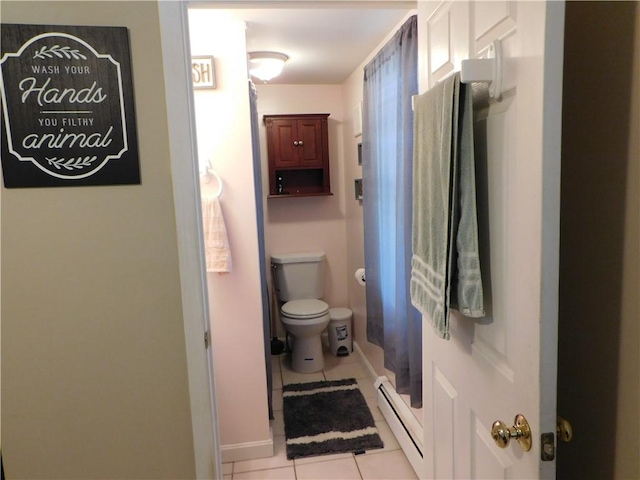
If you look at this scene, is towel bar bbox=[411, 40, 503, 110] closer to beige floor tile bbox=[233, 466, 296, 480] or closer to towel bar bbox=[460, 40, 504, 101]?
towel bar bbox=[460, 40, 504, 101]

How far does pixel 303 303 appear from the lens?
3289 millimetres

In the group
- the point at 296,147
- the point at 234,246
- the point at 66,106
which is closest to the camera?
the point at 66,106

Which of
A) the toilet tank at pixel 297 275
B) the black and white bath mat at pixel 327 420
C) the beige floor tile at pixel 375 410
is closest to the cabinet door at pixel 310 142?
the toilet tank at pixel 297 275

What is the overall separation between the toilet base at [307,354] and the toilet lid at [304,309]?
0.22m

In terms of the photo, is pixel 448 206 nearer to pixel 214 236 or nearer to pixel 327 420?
pixel 214 236

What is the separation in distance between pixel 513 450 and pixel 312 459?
1.57 m

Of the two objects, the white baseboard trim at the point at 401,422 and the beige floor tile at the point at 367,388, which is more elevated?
the white baseboard trim at the point at 401,422

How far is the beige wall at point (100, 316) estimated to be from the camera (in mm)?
1257

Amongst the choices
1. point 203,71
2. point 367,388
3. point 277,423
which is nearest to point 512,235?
point 203,71

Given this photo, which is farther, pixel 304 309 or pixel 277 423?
pixel 304 309

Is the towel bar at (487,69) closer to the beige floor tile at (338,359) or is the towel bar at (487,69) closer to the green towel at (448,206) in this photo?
the green towel at (448,206)

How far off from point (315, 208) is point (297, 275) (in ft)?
1.98

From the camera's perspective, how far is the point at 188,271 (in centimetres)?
135

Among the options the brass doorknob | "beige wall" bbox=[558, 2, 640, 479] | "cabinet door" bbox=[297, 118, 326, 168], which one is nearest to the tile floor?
"beige wall" bbox=[558, 2, 640, 479]
